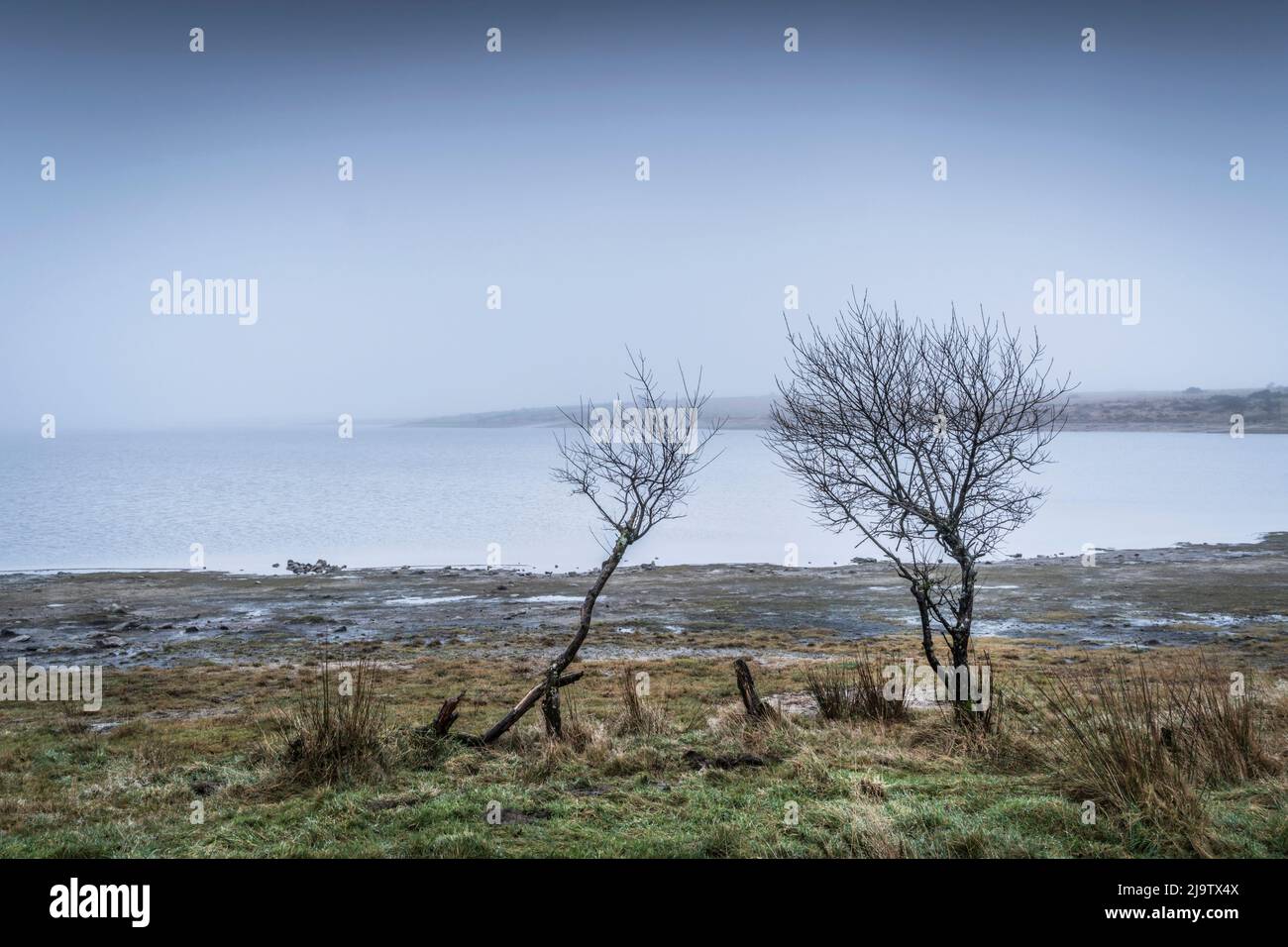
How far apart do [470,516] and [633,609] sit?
42.1 metres

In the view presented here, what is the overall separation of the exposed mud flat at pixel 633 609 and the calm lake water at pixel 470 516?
6.56 m

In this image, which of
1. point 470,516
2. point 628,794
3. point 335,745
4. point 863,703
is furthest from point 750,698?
point 470,516

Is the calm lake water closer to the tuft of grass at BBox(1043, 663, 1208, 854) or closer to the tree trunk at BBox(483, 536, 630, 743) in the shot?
the tree trunk at BBox(483, 536, 630, 743)

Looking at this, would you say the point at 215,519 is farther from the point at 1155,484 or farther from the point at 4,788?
the point at 1155,484

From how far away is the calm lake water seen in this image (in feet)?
162

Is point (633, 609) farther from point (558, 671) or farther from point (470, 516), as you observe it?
point (470, 516)

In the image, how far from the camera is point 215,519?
2731 inches

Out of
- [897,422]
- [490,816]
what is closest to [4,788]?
[490,816]

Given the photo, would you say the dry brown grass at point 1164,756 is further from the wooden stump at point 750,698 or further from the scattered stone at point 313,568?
the scattered stone at point 313,568

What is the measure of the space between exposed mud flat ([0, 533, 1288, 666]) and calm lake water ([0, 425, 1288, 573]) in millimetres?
6559

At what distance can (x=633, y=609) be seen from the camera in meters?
31.1
